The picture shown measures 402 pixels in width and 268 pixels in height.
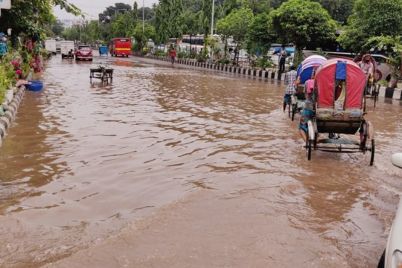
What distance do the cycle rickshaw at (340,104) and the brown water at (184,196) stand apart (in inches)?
19.9

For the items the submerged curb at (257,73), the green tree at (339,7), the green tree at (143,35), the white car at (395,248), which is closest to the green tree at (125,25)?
the green tree at (143,35)

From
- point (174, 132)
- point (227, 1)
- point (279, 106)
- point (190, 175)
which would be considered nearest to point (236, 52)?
point (227, 1)

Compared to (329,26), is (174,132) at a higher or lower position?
lower

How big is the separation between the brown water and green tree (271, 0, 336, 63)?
18676 millimetres

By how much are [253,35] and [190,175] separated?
29672mm

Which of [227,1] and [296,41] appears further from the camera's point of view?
[227,1]

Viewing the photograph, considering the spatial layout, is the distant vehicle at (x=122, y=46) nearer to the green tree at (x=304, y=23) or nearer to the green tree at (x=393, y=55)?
the green tree at (x=304, y=23)

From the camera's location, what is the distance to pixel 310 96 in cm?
859

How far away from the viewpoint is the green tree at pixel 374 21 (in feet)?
75.9

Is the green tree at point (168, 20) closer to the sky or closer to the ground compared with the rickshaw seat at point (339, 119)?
closer to the sky

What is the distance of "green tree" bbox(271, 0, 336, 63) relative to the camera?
29.4 metres

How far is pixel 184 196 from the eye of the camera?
6234 millimetres

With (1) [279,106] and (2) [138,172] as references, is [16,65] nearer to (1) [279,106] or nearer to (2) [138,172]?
(1) [279,106]

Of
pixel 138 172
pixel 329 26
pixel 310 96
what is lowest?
pixel 138 172
